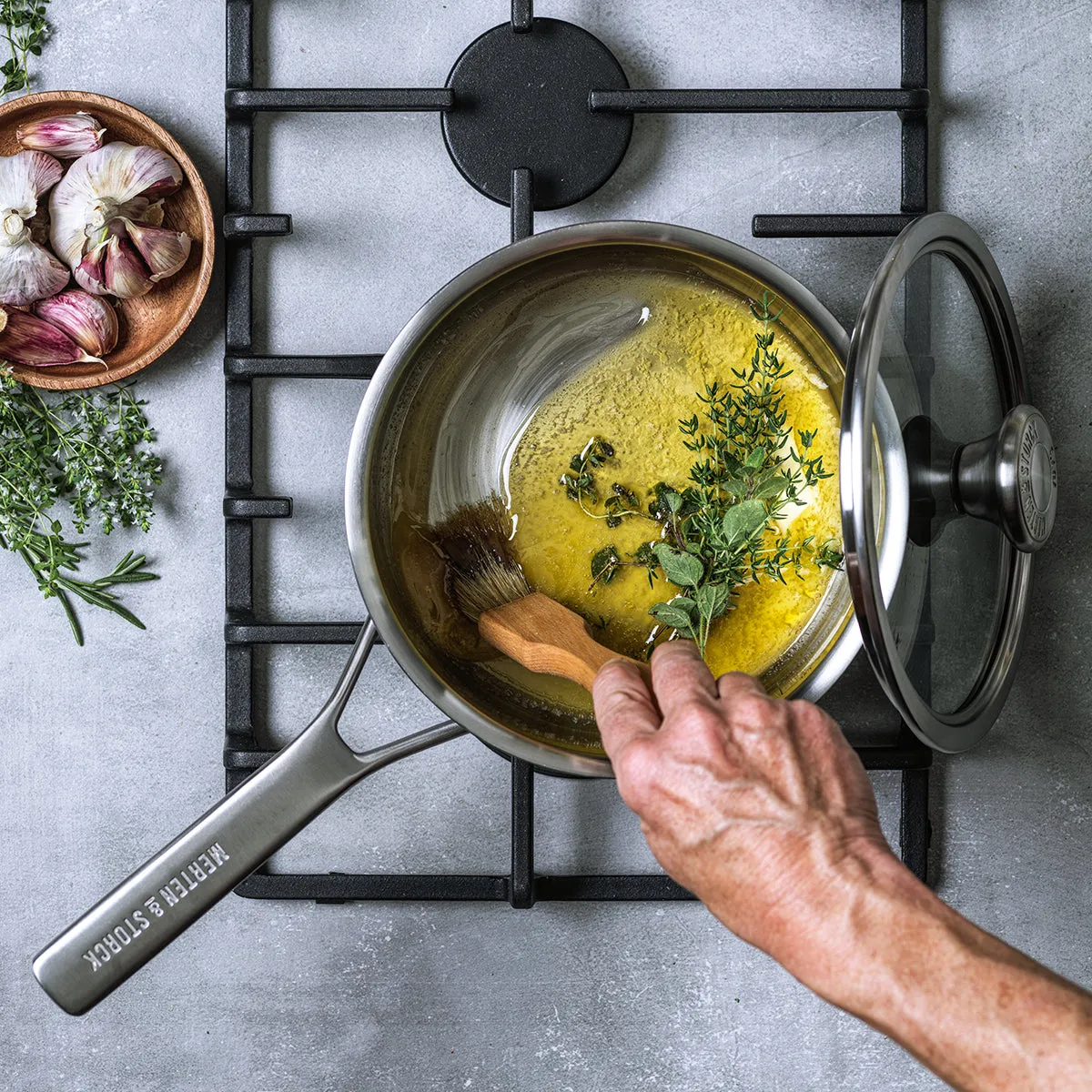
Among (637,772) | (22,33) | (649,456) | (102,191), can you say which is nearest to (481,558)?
(649,456)

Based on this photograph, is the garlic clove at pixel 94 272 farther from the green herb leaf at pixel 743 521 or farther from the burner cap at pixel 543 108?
the green herb leaf at pixel 743 521

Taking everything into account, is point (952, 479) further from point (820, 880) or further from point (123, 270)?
point (123, 270)

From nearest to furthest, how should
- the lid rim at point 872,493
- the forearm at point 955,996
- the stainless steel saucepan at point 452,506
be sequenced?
the forearm at point 955,996, the lid rim at point 872,493, the stainless steel saucepan at point 452,506

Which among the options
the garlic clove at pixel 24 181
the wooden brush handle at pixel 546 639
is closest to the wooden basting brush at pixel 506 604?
the wooden brush handle at pixel 546 639

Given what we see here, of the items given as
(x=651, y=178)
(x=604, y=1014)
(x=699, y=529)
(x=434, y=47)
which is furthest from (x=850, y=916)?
(x=434, y=47)

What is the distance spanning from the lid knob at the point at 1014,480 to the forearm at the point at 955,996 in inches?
10.0

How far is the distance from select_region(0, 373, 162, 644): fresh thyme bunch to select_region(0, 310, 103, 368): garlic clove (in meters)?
0.02

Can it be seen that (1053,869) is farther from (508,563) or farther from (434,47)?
(434,47)

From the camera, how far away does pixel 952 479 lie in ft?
1.90

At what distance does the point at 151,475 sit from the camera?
715 millimetres

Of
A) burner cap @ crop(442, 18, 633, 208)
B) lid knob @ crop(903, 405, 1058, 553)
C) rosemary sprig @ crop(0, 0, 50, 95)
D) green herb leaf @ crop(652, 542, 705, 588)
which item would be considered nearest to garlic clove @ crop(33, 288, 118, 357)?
rosemary sprig @ crop(0, 0, 50, 95)

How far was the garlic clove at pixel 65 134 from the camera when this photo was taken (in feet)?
2.21

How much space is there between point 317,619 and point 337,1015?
1.00 ft

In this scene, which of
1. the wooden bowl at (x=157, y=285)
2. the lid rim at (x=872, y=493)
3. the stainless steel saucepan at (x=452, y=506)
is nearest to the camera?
the lid rim at (x=872, y=493)
